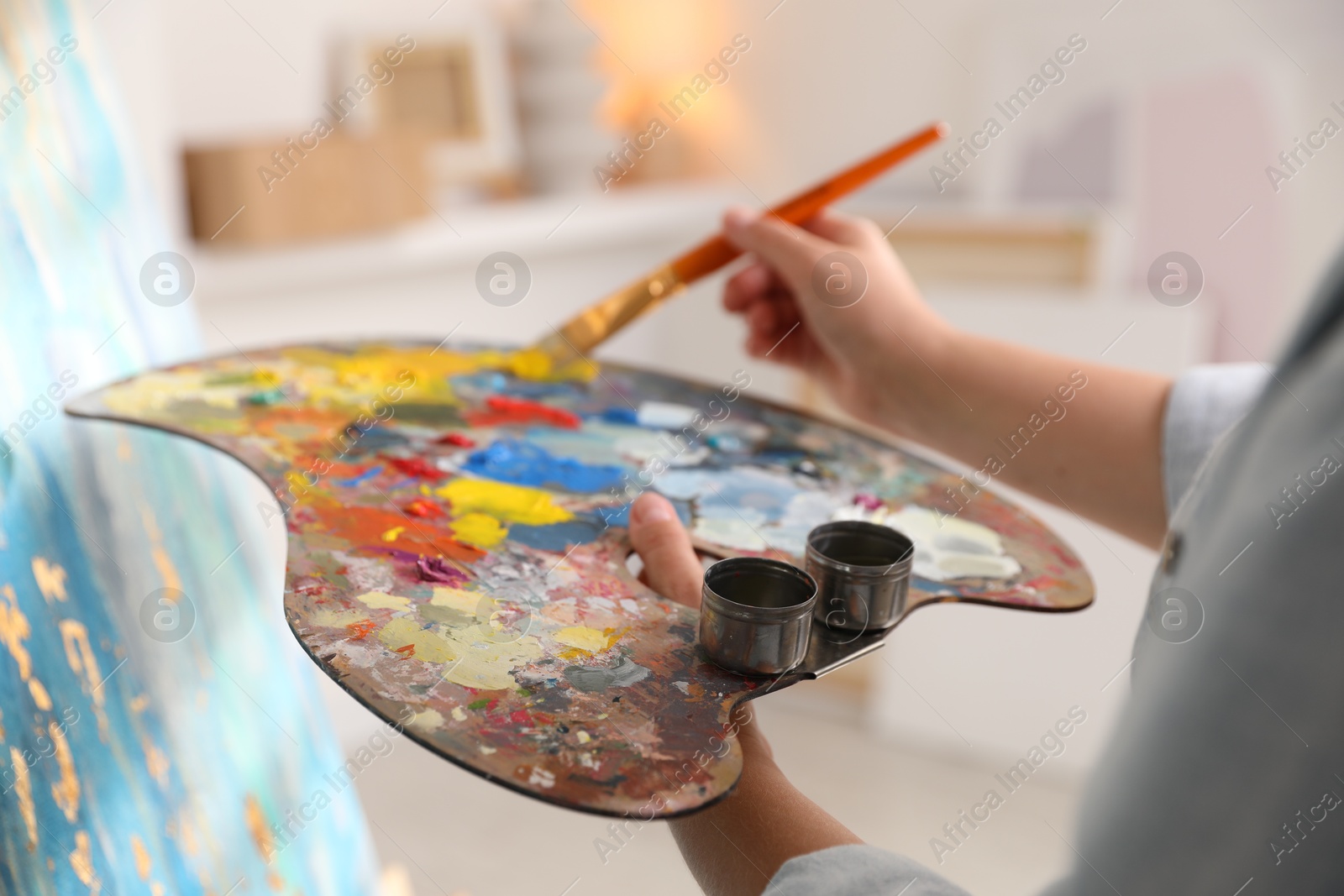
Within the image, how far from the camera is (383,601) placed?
0.58 metres

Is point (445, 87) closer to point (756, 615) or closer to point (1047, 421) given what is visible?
point (1047, 421)

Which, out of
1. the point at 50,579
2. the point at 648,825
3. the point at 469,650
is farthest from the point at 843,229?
the point at 648,825

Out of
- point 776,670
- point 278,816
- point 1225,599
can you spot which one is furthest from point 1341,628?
point 278,816

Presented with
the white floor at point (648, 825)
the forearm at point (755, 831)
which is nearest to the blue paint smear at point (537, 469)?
the forearm at point (755, 831)

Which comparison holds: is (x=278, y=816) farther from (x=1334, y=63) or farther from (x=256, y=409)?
(x=1334, y=63)

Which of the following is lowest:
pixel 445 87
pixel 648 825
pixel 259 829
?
pixel 648 825

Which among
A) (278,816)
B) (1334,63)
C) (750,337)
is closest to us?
(278,816)

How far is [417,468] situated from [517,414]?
14cm

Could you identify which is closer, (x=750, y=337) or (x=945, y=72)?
(x=750, y=337)

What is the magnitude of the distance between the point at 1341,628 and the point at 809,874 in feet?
0.86

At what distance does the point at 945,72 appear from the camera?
2143 mm

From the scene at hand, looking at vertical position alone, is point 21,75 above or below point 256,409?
above

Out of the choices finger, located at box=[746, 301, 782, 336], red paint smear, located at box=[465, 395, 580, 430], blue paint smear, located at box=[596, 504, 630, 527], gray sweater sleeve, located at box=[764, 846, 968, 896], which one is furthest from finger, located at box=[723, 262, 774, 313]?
gray sweater sleeve, located at box=[764, 846, 968, 896]

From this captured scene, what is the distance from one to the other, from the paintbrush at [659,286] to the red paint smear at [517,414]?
0.09 metres
